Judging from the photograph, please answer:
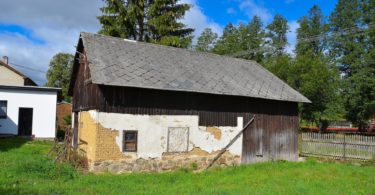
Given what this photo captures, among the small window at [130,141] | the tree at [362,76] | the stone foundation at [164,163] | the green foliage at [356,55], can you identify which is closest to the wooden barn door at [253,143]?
the stone foundation at [164,163]

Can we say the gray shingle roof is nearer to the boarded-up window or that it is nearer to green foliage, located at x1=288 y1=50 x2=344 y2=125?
Result: the boarded-up window

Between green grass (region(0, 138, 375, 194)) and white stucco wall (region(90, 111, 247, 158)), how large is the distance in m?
1.15

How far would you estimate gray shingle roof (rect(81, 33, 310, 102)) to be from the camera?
1494 cm

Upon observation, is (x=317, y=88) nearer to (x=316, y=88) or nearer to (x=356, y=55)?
(x=316, y=88)

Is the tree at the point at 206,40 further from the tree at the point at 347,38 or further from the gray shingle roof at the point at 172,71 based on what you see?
the gray shingle roof at the point at 172,71

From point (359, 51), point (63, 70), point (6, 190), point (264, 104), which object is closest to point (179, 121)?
point (264, 104)

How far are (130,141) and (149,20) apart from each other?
67.6ft

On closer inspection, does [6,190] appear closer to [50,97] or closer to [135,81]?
[135,81]

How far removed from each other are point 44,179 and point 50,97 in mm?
16395

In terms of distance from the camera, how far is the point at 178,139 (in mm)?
15836

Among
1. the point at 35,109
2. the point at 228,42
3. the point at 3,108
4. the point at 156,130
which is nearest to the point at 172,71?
the point at 156,130

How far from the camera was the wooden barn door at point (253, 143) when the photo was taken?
18047mm

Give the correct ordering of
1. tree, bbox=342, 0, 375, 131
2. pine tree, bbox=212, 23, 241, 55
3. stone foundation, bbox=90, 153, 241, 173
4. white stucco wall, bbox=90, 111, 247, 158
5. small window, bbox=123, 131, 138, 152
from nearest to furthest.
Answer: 1. stone foundation, bbox=90, 153, 241, 173
2. white stucco wall, bbox=90, 111, 247, 158
3. small window, bbox=123, 131, 138, 152
4. tree, bbox=342, 0, 375, 131
5. pine tree, bbox=212, 23, 241, 55

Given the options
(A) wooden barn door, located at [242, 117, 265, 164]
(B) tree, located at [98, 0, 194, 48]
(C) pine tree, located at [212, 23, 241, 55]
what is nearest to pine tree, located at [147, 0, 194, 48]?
(B) tree, located at [98, 0, 194, 48]
